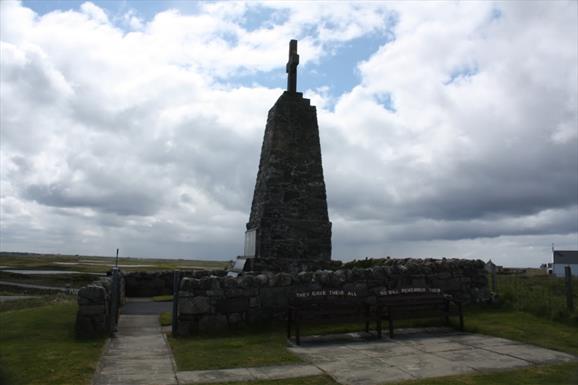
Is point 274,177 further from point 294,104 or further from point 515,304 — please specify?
point 515,304

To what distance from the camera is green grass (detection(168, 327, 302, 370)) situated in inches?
294

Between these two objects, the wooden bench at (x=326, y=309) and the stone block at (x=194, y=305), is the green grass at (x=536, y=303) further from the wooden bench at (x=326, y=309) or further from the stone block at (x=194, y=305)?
the stone block at (x=194, y=305)

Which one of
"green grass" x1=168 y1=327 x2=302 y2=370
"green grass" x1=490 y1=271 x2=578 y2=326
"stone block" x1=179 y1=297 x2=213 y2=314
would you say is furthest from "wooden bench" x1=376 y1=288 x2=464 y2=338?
"stone block" x1=179 y1=297 x2=213 y2=314

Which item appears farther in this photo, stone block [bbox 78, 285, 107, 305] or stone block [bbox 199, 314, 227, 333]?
stone block [bbox 199, 314, 227, 333]

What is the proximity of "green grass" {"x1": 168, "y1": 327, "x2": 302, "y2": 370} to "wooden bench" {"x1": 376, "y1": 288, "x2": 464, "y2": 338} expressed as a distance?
2098 millimetres

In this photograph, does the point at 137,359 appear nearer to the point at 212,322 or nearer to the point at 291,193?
the point at 212,322

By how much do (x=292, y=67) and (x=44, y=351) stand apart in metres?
12.2

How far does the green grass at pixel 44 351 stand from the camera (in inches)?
256

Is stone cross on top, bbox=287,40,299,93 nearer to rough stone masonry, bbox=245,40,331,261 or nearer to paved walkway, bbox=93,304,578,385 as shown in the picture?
rough stone masonry, bbox=245,40,331,261

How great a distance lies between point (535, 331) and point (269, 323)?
17.5 feet

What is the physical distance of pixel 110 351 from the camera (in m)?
8.45

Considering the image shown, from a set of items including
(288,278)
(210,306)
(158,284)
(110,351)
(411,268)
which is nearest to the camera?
(110,351)

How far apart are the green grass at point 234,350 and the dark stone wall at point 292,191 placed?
17.4 feet

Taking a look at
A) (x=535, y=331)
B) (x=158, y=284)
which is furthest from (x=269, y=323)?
(x=158, y=284)
